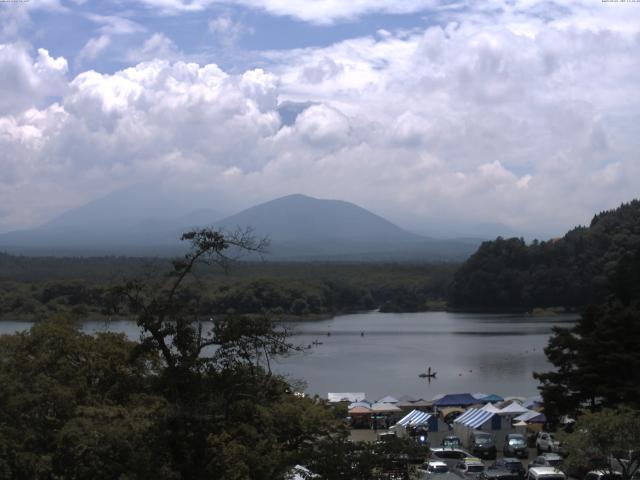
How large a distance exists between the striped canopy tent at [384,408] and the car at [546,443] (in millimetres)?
4753

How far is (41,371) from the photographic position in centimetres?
788

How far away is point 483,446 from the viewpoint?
14656mm

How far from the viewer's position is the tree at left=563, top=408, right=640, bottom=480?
388 inches

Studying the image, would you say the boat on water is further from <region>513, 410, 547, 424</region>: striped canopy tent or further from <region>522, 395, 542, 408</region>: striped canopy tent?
<region>513, 410, 547, 424</region>: striped canopy tent

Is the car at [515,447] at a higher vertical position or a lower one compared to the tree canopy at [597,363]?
lower

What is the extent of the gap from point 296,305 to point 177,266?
51.6 m

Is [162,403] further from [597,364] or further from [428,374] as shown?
[428,374]

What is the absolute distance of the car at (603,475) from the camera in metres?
10.3

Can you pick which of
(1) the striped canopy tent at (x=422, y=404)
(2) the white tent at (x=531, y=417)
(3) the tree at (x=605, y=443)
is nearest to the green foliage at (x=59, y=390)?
(3) the tree at (x=605, y=443)

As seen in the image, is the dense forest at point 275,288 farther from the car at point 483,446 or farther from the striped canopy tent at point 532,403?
the car at point 483,446

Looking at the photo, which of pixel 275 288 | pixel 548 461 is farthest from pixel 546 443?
pixel 275 288

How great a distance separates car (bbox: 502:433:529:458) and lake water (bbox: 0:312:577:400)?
6297 mm

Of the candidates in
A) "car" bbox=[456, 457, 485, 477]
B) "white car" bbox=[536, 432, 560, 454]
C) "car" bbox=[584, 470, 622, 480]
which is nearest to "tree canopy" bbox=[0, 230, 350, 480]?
"car" bbox=[584, 470, 622, 480]

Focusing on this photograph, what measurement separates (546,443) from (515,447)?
2.16 feet
